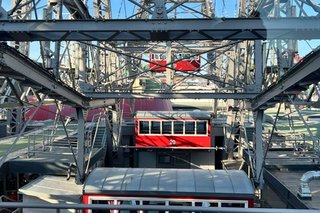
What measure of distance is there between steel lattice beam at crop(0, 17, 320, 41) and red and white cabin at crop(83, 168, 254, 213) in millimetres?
5013

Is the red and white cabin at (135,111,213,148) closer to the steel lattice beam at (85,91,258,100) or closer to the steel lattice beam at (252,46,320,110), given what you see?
the steel lattice beam at (85,91,258,100)

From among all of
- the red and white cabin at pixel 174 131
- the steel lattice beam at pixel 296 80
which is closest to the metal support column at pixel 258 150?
the steel lattice beam at pixel 296 80

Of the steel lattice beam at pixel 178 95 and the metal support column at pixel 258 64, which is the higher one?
the metal support column at pixel 258 64

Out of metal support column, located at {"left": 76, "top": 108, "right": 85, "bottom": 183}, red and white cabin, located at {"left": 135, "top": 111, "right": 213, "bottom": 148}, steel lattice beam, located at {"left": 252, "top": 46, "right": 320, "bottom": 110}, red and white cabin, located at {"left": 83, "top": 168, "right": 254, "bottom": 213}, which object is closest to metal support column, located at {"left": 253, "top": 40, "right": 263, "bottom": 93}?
steel lattice beam, located at {"left": 252, "top": 46, "right": 320, "bottom": 110}

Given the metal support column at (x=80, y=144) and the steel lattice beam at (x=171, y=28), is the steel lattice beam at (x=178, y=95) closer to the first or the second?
the metal support column at (x=80, y=144)

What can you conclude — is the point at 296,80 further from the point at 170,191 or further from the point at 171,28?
the point at 170,191

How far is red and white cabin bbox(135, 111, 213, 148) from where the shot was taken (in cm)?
2370

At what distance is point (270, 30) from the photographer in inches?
291

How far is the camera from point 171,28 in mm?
7383

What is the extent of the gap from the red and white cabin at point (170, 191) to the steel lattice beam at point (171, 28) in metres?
5.01

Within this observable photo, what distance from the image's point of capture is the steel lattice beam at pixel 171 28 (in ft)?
23.9

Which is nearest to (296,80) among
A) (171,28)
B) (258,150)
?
(171,28)

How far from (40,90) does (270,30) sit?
6405mm

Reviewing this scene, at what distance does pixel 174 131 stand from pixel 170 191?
12817mm
